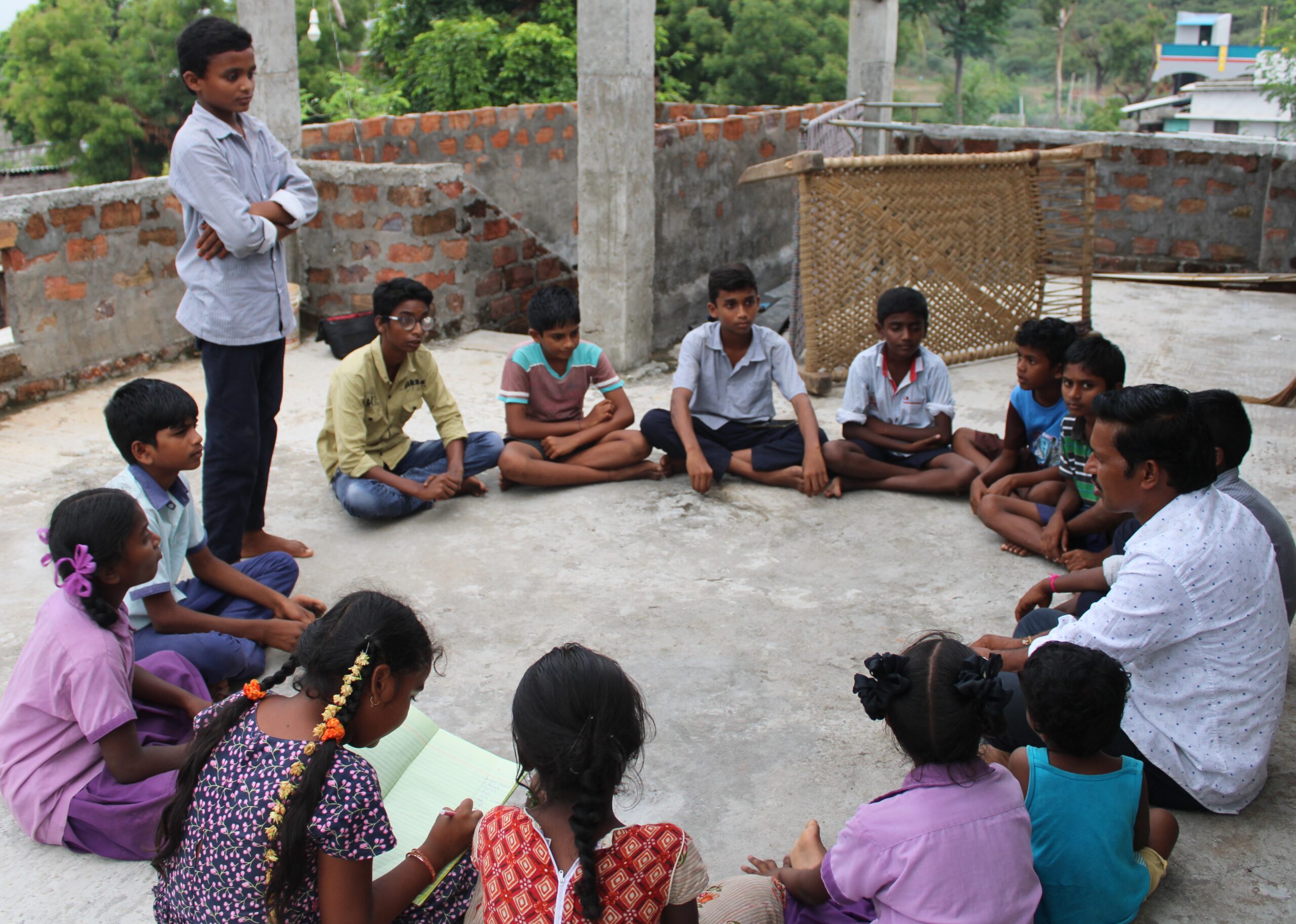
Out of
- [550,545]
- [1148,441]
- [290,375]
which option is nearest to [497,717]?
[550,545]

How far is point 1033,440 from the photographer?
4047 mm

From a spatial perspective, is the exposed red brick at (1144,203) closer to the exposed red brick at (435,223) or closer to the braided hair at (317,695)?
the exposed red brick at (435,223)

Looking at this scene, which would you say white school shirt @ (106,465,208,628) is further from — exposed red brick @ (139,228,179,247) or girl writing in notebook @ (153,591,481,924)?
exposed red brick @ (139,228,179,247)

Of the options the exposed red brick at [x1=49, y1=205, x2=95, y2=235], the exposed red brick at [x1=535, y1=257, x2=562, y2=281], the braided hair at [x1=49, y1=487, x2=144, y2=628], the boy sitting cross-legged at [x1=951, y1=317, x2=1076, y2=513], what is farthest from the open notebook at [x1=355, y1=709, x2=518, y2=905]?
the exposed red brick at [x1=535, y1=257, x2=562, y2=281]

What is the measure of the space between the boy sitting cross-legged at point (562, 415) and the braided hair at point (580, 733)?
2.68 meters

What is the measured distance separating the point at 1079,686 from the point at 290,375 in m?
5.08

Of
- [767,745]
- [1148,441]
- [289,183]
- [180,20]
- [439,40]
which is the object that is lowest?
[767,745]

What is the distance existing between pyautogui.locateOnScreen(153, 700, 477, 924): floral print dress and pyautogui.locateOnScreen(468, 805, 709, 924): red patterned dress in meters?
0.22

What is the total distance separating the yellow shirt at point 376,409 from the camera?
4.11 meters

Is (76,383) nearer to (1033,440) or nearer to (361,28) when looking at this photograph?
(1033,440)

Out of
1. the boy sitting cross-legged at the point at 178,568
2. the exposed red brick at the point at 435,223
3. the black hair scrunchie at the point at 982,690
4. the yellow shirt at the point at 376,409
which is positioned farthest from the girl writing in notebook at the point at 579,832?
the exposed red brick at the point at 435,223

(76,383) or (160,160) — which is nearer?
(76,383)

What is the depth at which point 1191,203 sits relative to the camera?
8.52m

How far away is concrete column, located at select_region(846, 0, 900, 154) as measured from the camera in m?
11.6
